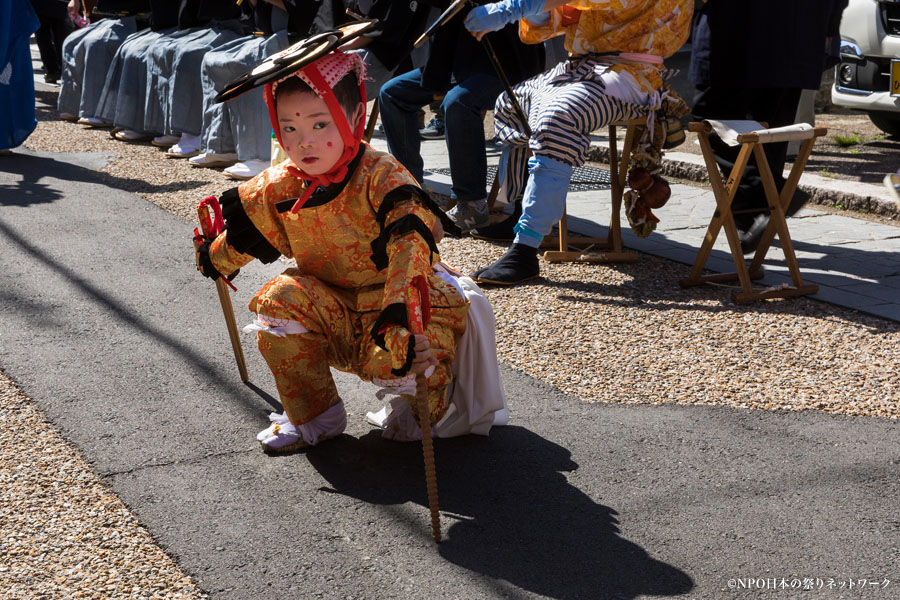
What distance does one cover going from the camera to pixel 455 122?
18.1 feet

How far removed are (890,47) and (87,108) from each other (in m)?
7.54

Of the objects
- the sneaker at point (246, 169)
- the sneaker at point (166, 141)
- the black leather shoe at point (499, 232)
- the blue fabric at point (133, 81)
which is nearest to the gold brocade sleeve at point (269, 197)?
the black leather shoe at point (499, 232)

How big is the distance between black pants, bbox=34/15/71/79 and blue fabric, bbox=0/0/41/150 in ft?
16.0

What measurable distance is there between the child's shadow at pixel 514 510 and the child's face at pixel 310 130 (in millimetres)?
869

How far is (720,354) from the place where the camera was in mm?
3814

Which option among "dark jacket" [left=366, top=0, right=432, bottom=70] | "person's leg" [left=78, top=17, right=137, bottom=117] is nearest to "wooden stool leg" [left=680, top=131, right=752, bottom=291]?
"dark jacket" [left=366, top=0, right=432, bottom=70]

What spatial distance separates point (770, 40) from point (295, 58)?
322 cm

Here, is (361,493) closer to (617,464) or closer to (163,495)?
(163,495)

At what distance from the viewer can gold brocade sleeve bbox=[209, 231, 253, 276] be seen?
2.99 meters

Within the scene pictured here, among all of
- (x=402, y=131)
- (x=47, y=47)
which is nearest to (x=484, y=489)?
(x=402, y=131)

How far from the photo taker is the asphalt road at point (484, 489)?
235cm

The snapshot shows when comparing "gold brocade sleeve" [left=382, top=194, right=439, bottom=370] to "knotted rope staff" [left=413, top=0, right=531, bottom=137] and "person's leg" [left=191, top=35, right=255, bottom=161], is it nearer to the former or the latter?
"knotted rope staff" [left=413, top=0, right=531, bottom=137]

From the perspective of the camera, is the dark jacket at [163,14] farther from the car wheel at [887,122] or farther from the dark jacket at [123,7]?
the car wheel at [887,122]

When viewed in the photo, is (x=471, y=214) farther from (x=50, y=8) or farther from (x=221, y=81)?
(x=50, y=8)
